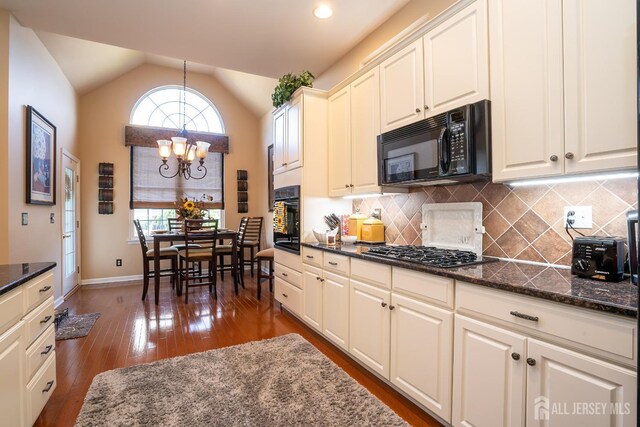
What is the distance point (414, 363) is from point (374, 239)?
49.1 inches

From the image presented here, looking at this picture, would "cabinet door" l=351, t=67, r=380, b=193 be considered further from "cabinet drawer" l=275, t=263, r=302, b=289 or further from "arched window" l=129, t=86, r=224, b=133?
"arched window" l=129, t=86, r=224, b=133

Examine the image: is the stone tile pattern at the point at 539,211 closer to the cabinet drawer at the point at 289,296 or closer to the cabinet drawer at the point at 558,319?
the cabinet drawer at the point at 558,319

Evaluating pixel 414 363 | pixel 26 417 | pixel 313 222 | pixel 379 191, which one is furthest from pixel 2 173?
pixel 414 363

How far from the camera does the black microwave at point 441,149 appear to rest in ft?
5.73

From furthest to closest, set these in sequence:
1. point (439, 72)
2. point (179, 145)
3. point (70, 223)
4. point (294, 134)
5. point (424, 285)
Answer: point (70, 223)
point (179, 145)
point (294, 134)
point (439, 72)
point (424, 285)

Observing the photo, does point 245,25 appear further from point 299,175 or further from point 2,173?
point 2,173

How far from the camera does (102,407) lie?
1.87 m

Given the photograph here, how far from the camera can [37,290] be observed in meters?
1.72

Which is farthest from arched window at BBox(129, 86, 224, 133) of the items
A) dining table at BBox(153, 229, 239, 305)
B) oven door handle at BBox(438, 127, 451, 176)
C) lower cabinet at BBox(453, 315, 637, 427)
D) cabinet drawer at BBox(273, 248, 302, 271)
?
lower cabinet at BBox(453, 315, 637, 427)

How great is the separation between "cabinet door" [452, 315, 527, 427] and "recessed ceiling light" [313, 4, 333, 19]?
2.61 meters

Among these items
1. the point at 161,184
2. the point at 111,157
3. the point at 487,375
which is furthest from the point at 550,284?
the point at 111,157

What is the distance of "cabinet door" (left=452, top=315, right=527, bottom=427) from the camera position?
1.29m

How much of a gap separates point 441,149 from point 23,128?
3.74 meters

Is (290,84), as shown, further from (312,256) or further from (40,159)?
(40,159)
